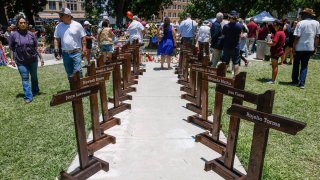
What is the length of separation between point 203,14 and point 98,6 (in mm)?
21105

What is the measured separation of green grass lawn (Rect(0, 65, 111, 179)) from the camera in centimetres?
395

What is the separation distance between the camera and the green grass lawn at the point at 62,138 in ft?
12.9

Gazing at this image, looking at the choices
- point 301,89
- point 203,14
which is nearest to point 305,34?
point 301,89

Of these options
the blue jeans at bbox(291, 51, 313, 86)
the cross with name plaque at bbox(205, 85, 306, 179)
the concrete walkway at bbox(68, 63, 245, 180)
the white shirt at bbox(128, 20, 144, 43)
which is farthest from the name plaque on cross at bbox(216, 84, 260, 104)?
the white shirt at bbox(128, 20, 144, 43)

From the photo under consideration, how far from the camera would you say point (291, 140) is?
16.0 feet

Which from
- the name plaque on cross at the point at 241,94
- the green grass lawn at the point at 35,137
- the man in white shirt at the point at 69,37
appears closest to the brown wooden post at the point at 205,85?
the name plaque on cross at the point at 241,94

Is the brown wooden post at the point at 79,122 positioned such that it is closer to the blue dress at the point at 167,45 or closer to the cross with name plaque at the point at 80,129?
the cross with name plaque at the point at 80,129

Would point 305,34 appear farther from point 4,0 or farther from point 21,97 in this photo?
point 4,0

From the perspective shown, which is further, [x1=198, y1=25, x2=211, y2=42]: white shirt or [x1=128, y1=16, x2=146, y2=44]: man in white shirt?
[x1=198, y1=25, x2=211, y2=42]: white shirt

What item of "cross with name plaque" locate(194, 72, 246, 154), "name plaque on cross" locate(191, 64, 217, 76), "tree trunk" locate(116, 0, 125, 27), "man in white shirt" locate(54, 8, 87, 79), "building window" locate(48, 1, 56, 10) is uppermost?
"building window" locate(48, 1, 56, 10)

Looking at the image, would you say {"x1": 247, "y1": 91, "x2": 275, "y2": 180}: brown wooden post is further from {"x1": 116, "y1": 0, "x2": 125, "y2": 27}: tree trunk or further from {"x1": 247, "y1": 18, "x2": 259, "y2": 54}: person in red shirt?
{"x1": 116, "y1": 0, "x2": 125, "y2": 27}: tree trunk

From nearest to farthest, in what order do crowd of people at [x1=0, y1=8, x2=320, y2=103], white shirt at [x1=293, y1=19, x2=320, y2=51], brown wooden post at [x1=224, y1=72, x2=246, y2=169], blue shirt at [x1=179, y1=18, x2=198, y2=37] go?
1. brown wooden post at [x1=224, y1=72, x2=246, y2=169]
2. crowd of people at [x1=0, y1=8, x2=320, y2=103]
3. white shirt at [x1=293, y1=19, x2=320, y2=51]
4. blue shirt at [x1=179, y1=18, x2=198, y2=37]

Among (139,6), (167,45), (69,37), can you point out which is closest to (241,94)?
(69,37)

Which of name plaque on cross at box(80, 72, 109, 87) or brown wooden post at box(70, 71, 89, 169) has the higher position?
name plaque on cross at box(80, 72, 109, 87)
